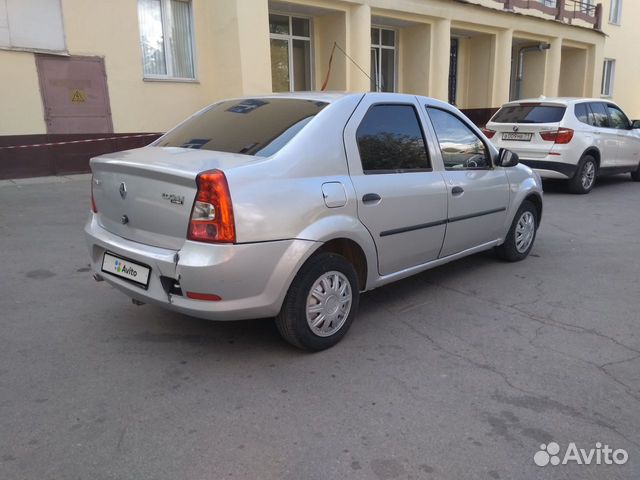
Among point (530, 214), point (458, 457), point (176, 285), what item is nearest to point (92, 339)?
point (176, 285)

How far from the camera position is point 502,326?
3.91 meters

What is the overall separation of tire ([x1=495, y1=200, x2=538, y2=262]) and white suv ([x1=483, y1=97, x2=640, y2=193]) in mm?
4022

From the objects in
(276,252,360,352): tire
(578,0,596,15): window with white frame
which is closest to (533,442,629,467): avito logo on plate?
(276,252,360,352): tire

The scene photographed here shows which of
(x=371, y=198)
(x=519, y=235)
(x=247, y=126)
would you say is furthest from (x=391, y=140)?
(x=519, y=235)

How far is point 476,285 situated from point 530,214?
49.0 inches

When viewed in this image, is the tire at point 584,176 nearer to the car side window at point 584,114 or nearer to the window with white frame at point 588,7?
the car side window at point 584,114

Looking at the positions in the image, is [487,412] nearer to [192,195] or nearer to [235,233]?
[235,233]

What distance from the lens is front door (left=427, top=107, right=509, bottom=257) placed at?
170 inches

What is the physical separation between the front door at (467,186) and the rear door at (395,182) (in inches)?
6.8

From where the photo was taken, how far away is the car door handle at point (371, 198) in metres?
3.55

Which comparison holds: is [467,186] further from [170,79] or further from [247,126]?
[170,79]

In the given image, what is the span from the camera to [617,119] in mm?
10312

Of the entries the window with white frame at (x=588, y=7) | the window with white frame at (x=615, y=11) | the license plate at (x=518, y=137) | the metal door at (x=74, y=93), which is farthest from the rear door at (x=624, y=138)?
the window with white frame at (x=615, y=11)

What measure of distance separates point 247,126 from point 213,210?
962 mm
